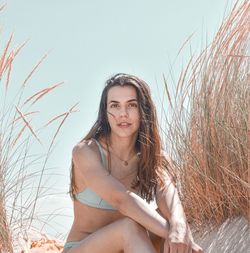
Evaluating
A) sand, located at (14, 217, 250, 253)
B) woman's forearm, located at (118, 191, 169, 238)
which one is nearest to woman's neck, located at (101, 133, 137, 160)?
woman's forearm, located at (118, 191, 169, 238)

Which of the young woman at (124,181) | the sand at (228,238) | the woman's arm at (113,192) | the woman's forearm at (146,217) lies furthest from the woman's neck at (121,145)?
the sand at (228,238)

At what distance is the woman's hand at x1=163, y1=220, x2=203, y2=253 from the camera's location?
1.90 metres

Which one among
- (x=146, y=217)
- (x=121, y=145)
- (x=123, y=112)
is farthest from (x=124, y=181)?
(x=146, y=217)

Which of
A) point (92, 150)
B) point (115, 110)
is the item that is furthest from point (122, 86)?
point (92, 150)

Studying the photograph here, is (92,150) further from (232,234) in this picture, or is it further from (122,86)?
(232,234)

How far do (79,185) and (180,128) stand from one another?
660 mm

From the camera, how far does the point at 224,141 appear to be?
246 cm

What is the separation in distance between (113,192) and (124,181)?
372mm

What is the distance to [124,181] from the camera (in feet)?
8.00

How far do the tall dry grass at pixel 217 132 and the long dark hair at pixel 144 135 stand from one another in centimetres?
23

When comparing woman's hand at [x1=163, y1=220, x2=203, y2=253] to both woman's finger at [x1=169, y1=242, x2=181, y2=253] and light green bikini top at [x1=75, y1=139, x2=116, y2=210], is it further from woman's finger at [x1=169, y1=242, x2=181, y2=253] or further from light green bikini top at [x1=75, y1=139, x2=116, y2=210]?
light green bikini top at [x1=75, y1=139, x2=116, y2=210]

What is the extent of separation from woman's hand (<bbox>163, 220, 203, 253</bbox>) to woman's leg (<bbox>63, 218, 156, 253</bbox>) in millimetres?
72

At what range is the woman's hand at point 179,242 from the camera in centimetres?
190

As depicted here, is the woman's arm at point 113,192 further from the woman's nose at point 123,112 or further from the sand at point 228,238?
the sand at point 228,238
